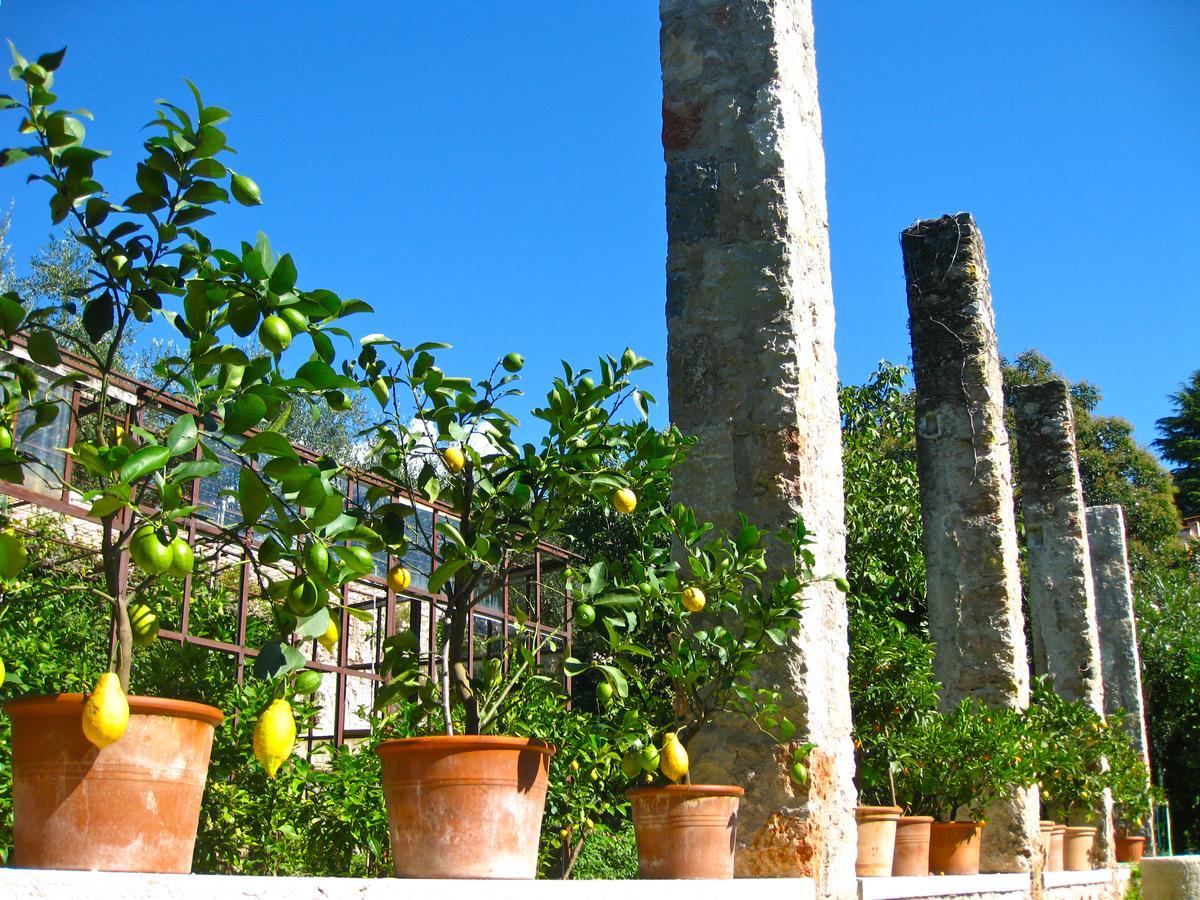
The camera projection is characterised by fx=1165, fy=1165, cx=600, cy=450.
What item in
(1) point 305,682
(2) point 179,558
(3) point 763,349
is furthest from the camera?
(3) point 763,349

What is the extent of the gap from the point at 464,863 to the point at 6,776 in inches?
77.4

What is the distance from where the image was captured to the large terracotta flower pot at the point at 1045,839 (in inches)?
221

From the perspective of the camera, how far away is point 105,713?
5.12 ft

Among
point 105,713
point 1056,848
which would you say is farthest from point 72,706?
point 1056,848

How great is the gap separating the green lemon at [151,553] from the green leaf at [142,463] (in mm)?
94

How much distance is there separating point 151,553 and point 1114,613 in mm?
11374

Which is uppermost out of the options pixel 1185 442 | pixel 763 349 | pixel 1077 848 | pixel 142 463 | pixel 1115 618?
pixel 1185 442

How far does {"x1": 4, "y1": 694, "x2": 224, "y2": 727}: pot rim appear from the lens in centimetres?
162

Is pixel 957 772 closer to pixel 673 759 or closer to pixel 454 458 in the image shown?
pixel 673 759

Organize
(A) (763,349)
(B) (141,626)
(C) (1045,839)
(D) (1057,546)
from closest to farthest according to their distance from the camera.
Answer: (B) (141,626) < (A) (763,349) < (C) (1045,839) < (D) (1057,546)

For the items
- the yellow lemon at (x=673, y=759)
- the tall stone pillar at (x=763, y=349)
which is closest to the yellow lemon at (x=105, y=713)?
the yellow lemon at (x=673, y=759)

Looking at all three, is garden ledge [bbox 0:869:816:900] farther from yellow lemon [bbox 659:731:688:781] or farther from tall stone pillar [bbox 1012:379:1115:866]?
tall stone pillar [bbox 1012:379:1115:866]

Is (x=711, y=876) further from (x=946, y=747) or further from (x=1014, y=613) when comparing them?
(x=1014, y=613)

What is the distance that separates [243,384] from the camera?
176cm
